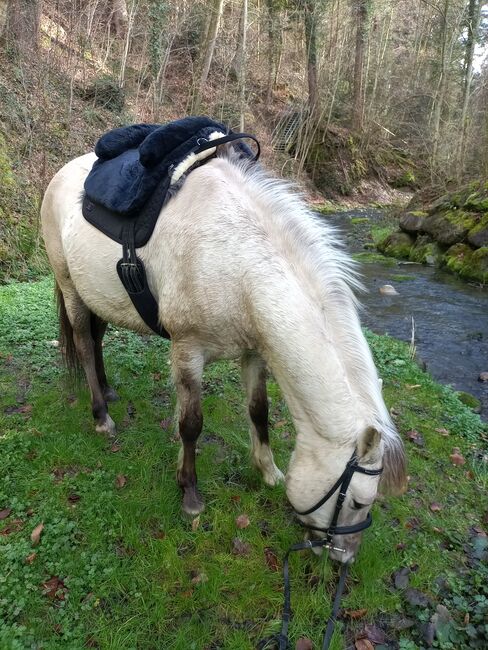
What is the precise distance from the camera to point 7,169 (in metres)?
7.87

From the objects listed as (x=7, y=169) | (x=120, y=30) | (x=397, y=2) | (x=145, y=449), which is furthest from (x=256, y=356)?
(x=397, y=2)

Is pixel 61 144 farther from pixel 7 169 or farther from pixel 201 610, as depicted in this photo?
pixel 201 610

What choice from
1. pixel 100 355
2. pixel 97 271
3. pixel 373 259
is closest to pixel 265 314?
pixel 97 271

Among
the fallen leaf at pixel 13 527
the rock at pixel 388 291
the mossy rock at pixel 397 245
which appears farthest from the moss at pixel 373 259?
the fallen leaf at pixel 13 527

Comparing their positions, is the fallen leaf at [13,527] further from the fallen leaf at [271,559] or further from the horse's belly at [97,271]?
the fallen leaf at [271,559]

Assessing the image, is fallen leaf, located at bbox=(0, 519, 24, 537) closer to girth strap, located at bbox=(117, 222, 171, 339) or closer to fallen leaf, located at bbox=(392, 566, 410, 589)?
girth strap, located at bbox=(117, 222, 171, 339)

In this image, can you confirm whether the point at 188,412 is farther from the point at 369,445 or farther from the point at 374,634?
the point at 374,634

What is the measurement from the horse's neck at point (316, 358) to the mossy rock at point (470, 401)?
327 centimetres

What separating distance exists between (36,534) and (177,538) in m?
0.85

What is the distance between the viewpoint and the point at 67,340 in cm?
398

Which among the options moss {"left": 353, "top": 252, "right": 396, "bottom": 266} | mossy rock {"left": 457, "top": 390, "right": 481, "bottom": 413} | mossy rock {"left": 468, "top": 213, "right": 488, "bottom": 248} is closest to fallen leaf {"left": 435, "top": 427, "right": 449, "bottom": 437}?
mossy rock {"left": 457, "top": 390, "right": 481, "bottom": 413}

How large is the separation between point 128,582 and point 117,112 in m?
12.6

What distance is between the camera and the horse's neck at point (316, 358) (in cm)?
211

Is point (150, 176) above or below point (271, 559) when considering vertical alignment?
above
